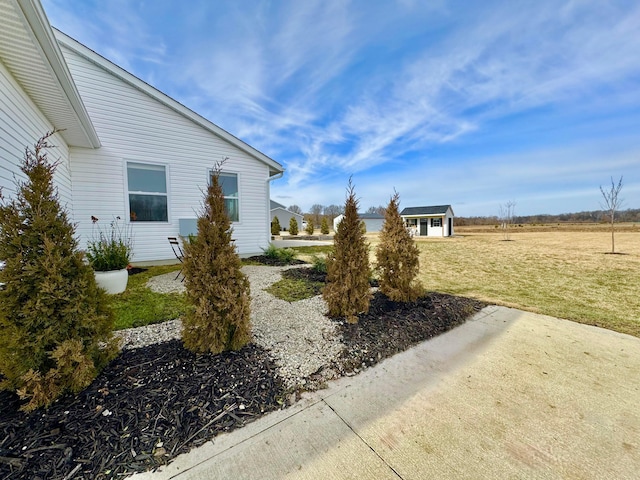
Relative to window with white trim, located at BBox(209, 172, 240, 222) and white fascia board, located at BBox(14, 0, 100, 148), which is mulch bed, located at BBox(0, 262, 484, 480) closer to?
white fascia board, located at BBox(14, 0, 100, 148)

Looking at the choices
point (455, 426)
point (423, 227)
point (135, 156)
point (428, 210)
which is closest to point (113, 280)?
point (135, 156)

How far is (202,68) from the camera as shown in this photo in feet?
26.2

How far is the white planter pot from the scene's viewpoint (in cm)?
453

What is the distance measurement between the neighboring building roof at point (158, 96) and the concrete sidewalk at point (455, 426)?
310 inches

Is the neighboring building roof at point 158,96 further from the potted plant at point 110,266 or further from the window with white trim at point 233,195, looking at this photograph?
the potted plant at point 110,266

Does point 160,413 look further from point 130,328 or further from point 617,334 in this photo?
point 617,334

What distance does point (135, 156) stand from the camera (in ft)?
23.1

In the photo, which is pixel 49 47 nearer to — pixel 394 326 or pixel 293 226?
pixel 394 326

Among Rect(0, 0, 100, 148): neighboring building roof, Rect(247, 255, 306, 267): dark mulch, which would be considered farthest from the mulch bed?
Rect(247, 255, 306, 267): dark mulch

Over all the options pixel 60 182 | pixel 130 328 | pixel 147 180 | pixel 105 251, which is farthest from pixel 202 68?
pixel 130 328

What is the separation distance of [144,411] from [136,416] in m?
0.05

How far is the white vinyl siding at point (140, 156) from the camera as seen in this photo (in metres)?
6.51

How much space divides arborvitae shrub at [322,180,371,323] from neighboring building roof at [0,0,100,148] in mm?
3860

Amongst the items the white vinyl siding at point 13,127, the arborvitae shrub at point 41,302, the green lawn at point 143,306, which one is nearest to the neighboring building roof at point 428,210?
the green lawn at point 143,306
